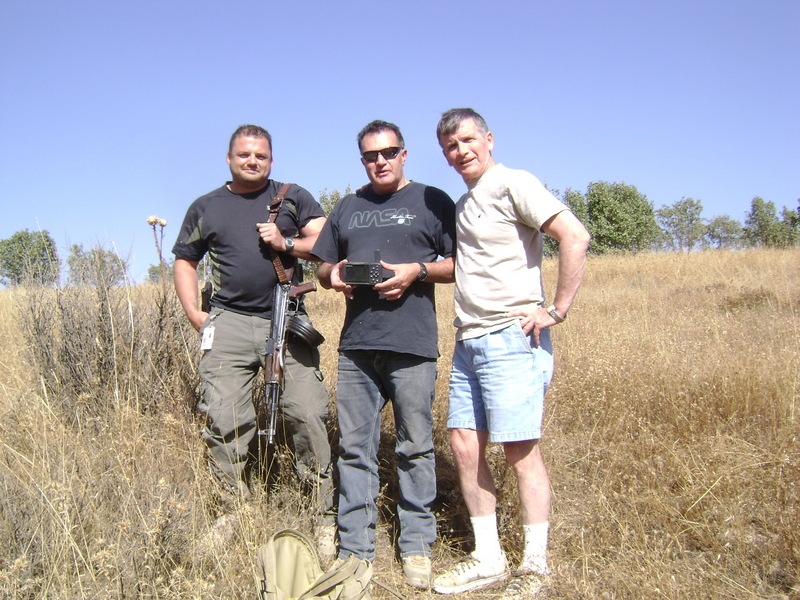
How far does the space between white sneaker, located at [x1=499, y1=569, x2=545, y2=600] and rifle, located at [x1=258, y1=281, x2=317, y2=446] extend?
1.33 metres

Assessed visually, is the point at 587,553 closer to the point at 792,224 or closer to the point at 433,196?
the point at 433,196

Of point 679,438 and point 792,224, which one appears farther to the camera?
point 792,224

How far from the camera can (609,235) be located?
34.4 m

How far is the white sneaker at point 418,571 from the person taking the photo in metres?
2.74

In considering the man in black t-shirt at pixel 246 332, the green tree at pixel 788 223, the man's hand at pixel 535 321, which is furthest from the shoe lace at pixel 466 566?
Result: the green tree at pixel 788 223

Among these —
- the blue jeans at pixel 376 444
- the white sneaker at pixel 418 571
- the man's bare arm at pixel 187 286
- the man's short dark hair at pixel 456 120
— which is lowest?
the white sneaker at pixel 418 571

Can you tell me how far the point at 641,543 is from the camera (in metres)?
2.80

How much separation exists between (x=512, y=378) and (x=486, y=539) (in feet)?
2.64

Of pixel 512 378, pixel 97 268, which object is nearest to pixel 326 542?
pixel 512 378

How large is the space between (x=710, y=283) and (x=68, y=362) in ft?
33.8

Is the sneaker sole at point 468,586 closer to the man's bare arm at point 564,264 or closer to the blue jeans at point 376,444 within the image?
the blue jeans at point 376,444

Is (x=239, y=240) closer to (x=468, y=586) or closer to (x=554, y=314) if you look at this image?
(x=554, y=314)

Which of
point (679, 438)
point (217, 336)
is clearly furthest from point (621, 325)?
point (217, 336)

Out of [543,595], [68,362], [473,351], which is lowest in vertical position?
[543,595]
